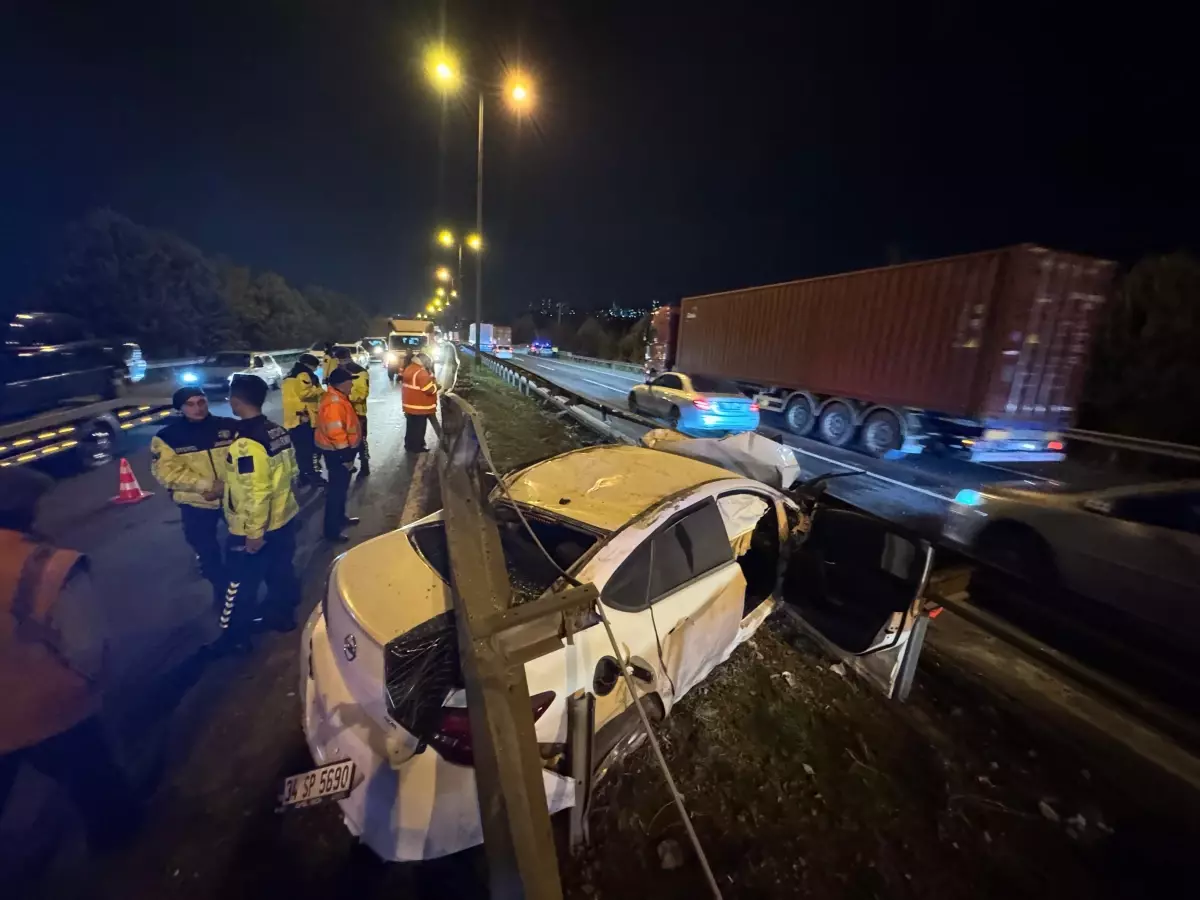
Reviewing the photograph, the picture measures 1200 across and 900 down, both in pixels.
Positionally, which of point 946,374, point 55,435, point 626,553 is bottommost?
point 55,435

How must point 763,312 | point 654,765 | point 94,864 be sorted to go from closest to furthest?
1. point 94,864
2. point 654,765
3. point 763,312

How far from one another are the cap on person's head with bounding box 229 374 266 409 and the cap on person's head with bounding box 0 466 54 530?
1.37 meters

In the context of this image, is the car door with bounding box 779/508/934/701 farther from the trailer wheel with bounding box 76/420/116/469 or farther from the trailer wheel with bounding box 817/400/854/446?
the trailer wheel with bounding box 817/400/854/446

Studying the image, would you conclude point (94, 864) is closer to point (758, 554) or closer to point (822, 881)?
point (822, 881)

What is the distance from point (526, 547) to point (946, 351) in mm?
9197

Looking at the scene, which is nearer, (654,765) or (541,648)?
(541,648)

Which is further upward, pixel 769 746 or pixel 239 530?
pixel 239 530

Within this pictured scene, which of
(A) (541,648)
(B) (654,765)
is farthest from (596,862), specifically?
(A) (541,648)

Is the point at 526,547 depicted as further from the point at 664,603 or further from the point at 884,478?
the point at 884,478

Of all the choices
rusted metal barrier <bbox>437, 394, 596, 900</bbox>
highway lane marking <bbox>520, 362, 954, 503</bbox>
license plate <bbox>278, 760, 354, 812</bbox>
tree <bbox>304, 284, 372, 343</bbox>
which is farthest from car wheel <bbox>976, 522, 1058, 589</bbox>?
tree <bbox>304, 284, 372, 343</bbox>

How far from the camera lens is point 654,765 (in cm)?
273

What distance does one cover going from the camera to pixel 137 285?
23.5 meters

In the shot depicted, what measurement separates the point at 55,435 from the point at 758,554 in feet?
25.0

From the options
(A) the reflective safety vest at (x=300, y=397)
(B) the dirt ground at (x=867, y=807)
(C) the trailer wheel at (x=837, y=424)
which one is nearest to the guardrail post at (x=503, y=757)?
(B) the dirt ground at (x=867, y=807)
